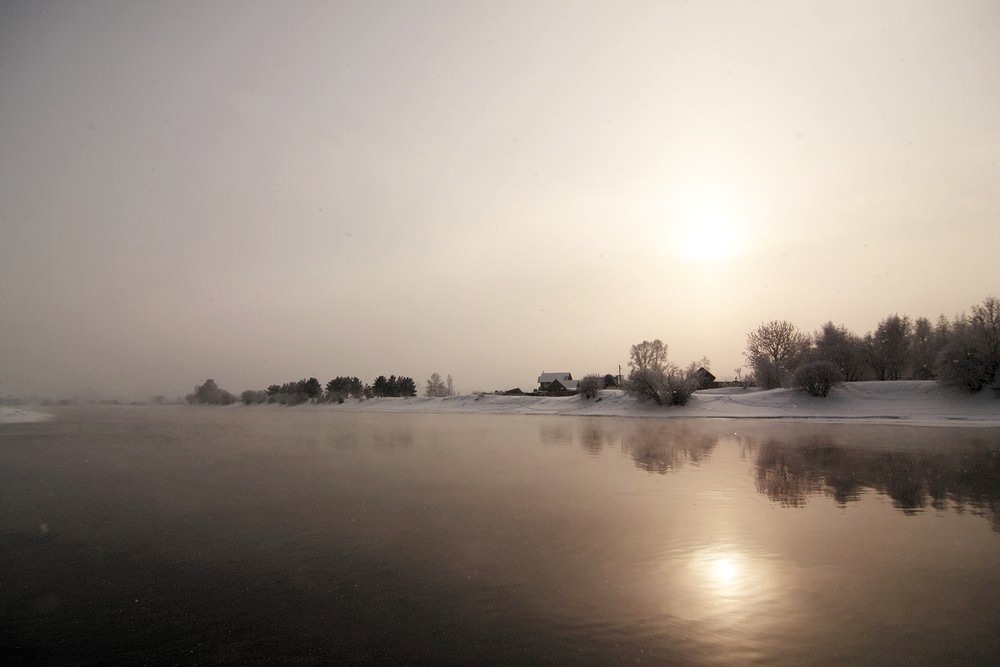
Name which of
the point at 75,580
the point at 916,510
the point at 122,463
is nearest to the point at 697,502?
the point at 916,510

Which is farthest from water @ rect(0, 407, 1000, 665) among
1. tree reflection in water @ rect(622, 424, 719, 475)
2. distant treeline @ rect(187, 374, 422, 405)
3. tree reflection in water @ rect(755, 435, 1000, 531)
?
distant treeline @ rect(187, 374, 422, 405)

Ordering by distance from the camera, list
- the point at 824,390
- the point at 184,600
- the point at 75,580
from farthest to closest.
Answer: the point at 824,390
the point at 75,580
the point at 184,600

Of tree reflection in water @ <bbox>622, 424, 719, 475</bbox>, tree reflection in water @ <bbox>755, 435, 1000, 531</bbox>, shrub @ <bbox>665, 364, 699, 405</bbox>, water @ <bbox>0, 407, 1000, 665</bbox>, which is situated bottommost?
tree reflection in water @ <bbox>622, 424, 719, 475</bbox>

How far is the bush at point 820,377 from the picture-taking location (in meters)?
53.4

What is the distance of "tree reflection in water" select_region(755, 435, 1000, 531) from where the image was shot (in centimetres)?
1486

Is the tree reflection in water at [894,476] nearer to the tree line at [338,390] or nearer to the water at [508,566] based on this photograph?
the water at [508,566]

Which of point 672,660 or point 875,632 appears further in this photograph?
point 875,632

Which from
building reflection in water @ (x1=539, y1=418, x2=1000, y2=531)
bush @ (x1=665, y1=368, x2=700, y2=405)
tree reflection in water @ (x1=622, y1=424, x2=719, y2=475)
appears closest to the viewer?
building reflection in water @ (x1=539, y1=418, x2=1000, y2=531)

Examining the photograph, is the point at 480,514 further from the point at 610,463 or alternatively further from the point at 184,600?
the point at 610,463

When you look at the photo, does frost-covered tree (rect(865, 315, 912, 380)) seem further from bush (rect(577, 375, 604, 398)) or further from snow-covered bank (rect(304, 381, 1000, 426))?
bush (rect(577, 375, 604, 398))

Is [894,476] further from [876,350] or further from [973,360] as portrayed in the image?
[876,350]

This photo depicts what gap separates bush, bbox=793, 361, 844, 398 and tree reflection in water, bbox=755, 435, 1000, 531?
94.1 feet

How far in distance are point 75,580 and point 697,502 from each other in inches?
568

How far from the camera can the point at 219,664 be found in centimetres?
643
